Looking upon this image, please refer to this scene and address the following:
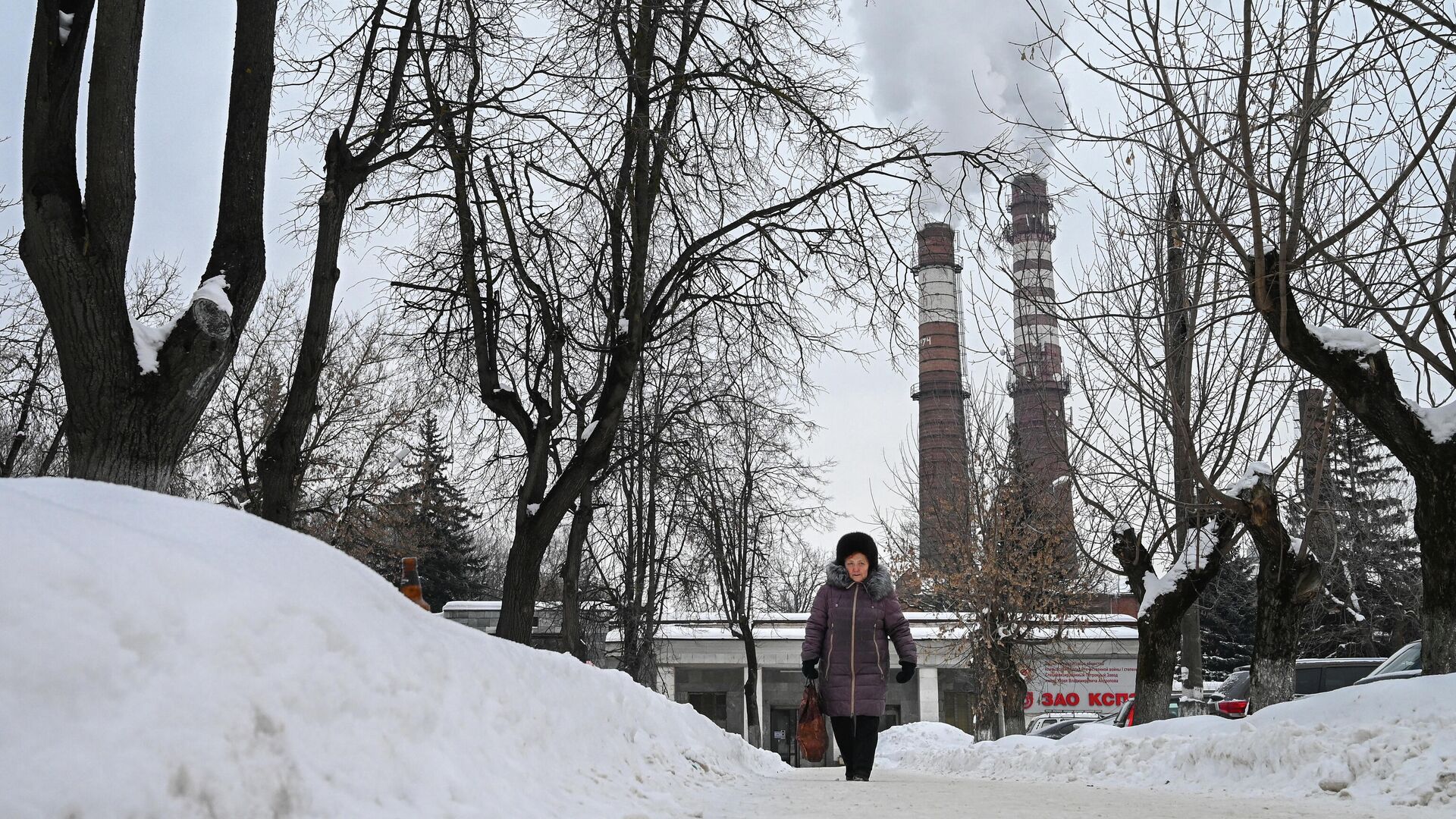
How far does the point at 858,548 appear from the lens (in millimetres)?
8828

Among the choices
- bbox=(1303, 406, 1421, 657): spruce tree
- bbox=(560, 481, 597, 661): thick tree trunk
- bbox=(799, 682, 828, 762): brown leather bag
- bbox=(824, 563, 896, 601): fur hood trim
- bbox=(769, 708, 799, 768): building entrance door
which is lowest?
bbox=(769, 708, 799, 768): building entrance door

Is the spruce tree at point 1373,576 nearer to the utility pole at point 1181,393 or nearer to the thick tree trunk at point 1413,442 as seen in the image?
the utility pole at point 1181,393

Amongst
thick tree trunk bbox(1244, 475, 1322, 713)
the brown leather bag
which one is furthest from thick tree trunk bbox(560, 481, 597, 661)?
the brown leather bag

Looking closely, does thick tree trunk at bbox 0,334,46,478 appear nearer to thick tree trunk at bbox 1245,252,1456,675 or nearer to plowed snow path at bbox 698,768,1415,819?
plowed snow path at bbox 698,768,1415,819

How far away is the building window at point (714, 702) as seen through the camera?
44781 mm

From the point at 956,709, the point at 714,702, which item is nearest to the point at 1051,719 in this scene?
the point at 956,709

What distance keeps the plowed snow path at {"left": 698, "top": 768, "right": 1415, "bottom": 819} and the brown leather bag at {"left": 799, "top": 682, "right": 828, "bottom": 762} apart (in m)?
0.49

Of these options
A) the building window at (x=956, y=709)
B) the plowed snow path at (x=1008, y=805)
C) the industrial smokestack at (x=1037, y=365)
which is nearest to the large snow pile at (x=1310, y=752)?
the plowed snow path at (x=1008, y=805)

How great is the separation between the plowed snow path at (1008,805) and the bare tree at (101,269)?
390cm

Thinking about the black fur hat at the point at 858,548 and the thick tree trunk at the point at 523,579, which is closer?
the black fur hat at the point at 858,548

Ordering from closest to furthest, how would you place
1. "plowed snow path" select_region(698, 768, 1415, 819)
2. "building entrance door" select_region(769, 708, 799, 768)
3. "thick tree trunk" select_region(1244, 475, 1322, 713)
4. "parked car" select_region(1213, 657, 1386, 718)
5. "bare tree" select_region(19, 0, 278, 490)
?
1. "plowed snow path" select_region(698, 768, 1415, 819)
2. "bare tree" select_region(19, 0, 278, 490)
3. "thick tree trunk" select_region(1244, 475, 1322, 713)
4. "parked car" select_region(1213, 657, 1386, 718)
5. "building entrance door" select_region(769, 708, 799, 768)

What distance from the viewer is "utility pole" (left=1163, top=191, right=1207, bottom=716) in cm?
1141

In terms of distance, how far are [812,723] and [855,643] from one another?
2.55 ft

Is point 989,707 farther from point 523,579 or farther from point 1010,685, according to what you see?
point 523,579
